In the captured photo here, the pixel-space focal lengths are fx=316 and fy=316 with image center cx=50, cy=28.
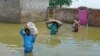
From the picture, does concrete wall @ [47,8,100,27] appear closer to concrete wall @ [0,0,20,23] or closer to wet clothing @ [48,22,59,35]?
concrete wall @ [0,0,20,23]

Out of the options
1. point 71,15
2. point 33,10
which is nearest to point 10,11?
point 33,10

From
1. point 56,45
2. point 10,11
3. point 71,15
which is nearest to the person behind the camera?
point 56,45

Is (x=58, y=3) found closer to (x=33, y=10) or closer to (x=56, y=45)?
(x=33, y=10)

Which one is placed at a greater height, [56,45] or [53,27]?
[53,27]

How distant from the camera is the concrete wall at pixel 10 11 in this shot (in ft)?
70.1

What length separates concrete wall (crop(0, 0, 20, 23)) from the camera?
70.1 feet

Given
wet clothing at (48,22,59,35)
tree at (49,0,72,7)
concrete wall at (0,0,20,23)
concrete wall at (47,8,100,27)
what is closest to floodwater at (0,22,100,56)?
wet clothing at (48,22,59,35)

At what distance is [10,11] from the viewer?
2158 centimetres

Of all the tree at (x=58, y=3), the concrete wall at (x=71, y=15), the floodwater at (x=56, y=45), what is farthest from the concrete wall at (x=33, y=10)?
the floodwater at (x=56, y=45)

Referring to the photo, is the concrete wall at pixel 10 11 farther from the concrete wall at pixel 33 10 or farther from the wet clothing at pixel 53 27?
the wet clothing at pixel 53 27

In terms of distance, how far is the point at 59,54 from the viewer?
10773 mm

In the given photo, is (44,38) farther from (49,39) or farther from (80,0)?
(80,0)

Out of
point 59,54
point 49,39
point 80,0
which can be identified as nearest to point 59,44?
point 49,39

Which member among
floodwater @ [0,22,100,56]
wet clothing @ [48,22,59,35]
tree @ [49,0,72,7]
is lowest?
floodwater @ [0,22,100,56]
